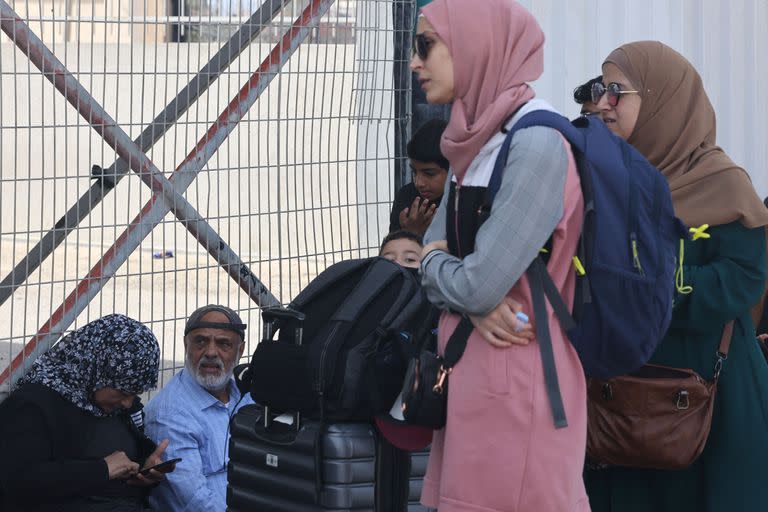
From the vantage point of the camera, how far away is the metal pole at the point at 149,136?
438cm

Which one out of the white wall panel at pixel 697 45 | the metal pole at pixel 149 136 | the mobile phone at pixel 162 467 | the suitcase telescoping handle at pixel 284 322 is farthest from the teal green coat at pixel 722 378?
the white wall panel at pixel 697 45

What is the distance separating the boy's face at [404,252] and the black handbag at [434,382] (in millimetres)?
1388

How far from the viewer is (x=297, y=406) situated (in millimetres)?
3473

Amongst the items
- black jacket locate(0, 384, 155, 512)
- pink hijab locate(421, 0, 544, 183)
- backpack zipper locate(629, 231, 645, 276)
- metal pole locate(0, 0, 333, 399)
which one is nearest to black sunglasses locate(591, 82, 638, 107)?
pink hijab locate(421, 0, 544, 183)

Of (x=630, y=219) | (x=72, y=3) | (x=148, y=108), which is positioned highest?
(x=72, y=3)

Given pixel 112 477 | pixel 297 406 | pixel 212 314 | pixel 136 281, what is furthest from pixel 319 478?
pixel 136 281

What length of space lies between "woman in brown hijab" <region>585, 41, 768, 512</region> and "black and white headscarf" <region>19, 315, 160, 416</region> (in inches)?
59.8

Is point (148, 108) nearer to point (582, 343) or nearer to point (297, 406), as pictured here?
point (297, 406)

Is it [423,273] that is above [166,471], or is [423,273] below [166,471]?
above

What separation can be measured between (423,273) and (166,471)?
167 centimetres

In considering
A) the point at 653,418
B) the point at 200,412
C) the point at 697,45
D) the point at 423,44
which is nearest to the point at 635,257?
the point at 423,44

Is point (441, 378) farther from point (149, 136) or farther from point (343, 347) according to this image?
point (149, 136)

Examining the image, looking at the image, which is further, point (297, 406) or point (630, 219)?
point (297, 406)

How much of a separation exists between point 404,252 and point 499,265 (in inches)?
62.5
